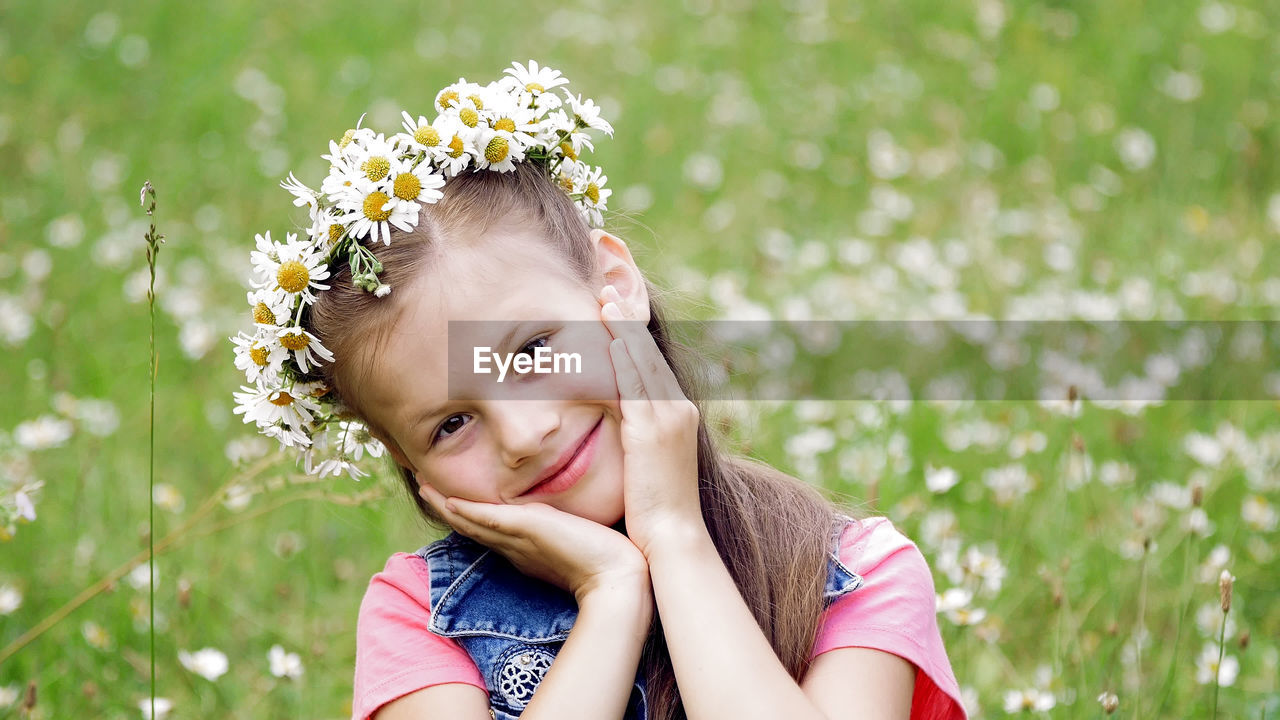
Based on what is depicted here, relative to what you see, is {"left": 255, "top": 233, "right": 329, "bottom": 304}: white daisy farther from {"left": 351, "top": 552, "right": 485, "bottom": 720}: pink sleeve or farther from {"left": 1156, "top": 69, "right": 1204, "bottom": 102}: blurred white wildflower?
{"left": 1156, "top": 69, "right": 1204, "bottom": 102}: blurred white wildflower

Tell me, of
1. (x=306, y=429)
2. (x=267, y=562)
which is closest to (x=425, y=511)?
(x=306, y=429)

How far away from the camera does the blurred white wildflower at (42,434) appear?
3.10 metres

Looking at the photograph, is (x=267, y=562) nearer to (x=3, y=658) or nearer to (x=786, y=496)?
(x=3, y=658)

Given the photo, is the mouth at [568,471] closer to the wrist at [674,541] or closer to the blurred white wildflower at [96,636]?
the wrist at [674,541]

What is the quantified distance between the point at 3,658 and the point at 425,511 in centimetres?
93

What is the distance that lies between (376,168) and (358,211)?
2.6 inches

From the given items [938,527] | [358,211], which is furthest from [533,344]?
[938,527]

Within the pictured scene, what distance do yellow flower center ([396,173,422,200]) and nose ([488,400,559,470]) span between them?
1.08 feet

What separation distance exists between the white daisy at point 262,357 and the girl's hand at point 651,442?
0.45 meters

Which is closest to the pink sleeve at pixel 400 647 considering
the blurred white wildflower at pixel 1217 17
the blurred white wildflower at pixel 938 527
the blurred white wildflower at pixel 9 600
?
the blurred white wildflower at pixel 9 600

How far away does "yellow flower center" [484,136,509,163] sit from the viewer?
1772mm

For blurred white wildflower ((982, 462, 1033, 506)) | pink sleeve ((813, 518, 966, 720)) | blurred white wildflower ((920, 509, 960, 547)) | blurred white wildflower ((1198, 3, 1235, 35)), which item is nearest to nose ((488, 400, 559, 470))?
pink sleeve ((813, 518, 966, 720))

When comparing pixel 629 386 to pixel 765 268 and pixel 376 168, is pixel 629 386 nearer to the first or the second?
pixel 376 168

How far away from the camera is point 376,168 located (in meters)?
1.70
